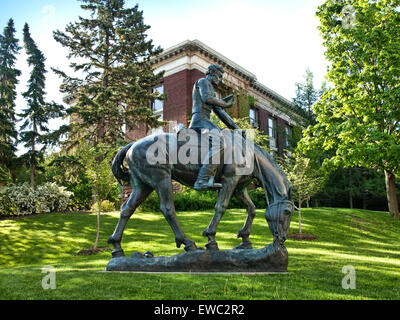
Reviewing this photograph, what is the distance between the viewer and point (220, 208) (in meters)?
5.86

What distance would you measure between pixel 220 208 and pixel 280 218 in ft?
3.45

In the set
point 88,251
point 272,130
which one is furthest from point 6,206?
point 272,130

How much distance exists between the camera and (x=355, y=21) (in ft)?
64.5

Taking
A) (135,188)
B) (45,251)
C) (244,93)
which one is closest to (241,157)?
(135,188)

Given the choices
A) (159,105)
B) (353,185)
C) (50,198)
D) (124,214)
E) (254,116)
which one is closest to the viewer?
(124,214)

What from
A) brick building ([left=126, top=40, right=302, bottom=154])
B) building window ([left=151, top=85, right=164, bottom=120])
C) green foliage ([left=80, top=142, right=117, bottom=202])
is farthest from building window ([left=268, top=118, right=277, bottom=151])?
green foliage ([left=80, top=142, right=117, bottom=202])

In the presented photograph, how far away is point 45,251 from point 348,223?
1669cm

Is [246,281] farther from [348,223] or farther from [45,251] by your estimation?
[348,223]

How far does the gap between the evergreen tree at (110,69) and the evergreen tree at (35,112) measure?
1.84 metres

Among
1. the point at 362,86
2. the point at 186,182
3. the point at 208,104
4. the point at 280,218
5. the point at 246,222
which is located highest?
the point at 362,86

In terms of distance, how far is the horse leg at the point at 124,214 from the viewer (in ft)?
19.6

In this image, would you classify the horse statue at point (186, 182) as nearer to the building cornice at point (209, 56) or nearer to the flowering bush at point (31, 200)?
the flowering bush at point (31, 200)

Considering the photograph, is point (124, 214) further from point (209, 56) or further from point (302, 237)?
point (209, 56)

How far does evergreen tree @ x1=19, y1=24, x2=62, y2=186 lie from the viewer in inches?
977
